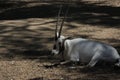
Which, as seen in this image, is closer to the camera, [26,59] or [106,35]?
[26,59]

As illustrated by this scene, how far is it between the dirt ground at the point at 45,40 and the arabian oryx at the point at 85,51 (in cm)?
16

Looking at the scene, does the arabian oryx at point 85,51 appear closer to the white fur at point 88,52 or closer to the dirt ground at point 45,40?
the white fur at point 88,52

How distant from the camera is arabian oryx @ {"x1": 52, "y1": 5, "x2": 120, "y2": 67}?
7.00 m

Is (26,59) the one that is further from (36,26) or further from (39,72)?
(36,26)

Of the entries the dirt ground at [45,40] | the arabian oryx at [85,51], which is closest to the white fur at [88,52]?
the arabian oryx at [85,51]

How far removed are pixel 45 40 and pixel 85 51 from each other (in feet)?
8.56

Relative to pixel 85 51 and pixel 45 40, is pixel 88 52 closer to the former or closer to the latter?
pixel 85 51

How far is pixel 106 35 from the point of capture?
9.95 m

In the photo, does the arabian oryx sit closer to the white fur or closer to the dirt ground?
the white fur

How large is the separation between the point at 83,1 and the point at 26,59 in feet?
34.1

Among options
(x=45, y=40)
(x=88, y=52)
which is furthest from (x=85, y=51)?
(x=45, y=40)

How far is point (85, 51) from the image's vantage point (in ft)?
23.7

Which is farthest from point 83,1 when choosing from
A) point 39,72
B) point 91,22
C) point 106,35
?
point 39,72

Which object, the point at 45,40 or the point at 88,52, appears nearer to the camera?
the point at 88,52
